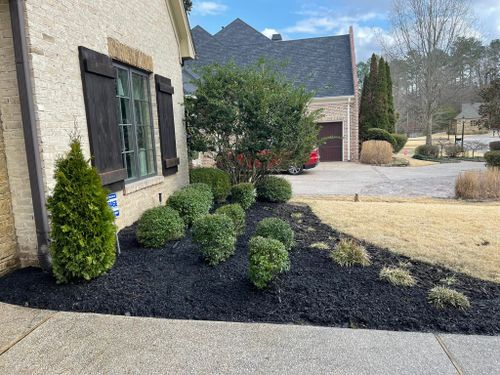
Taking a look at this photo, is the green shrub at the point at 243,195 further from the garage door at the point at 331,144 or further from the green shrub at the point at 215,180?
the garage door at the point at 331,144

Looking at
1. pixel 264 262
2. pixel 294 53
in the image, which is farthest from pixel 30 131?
pixel 294 53

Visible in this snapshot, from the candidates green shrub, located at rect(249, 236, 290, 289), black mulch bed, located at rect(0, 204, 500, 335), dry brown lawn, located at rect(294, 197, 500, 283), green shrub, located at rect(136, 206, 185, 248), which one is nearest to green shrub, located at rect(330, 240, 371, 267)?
black mulch bed, located at rect(0, 204, 500, 335)

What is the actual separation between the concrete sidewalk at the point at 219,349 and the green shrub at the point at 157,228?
5.32 feet

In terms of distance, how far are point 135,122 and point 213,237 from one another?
2747 mm

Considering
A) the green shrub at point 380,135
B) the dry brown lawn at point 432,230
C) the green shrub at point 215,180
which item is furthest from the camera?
the green shrub at point 380,135

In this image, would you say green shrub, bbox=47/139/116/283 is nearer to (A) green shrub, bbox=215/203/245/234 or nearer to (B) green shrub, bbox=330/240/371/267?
(A) green shrub, bbox=215/203/245/234

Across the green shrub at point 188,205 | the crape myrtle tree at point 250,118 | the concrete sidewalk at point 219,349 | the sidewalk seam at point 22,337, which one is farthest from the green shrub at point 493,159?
the sidewalk seam at point 22,337

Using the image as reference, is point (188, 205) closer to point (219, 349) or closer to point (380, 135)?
point (219, 349)

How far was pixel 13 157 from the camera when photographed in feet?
12.6

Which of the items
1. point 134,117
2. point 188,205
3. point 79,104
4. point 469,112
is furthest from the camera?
point 469,112

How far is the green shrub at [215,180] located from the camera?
296 inches

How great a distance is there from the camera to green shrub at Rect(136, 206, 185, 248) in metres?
4.68

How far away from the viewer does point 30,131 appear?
12.2 feet

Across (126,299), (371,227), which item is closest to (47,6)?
(126,299)
